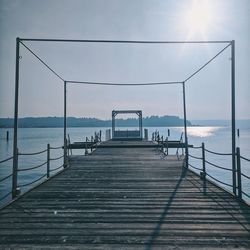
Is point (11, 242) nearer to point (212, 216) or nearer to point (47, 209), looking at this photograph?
point (47, 209)

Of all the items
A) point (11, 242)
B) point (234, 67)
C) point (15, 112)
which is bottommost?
point (11, 242)

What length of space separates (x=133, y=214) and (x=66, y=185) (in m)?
3.79

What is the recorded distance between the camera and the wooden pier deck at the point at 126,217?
4766 mm

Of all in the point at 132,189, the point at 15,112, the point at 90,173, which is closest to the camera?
the point at 15,112

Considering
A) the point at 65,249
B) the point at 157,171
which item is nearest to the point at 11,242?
the point at 65,249

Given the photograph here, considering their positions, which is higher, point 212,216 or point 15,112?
point 15,112

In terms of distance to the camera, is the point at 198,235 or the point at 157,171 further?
the point at 157,171

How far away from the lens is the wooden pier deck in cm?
477

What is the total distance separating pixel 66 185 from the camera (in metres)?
9.39

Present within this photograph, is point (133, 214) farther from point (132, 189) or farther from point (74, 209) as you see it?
point (132, 189)

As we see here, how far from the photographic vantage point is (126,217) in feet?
19.6

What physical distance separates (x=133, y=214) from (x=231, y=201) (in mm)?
2677

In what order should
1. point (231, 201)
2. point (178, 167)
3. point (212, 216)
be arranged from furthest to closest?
point (178, 167) < point (231, 201) < point (212, 216)

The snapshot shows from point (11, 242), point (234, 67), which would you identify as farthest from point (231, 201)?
point (11, 242)
